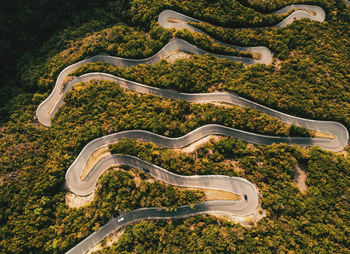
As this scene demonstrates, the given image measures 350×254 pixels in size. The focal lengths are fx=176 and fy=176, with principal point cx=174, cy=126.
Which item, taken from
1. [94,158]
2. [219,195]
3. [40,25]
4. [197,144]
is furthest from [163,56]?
[40,25]

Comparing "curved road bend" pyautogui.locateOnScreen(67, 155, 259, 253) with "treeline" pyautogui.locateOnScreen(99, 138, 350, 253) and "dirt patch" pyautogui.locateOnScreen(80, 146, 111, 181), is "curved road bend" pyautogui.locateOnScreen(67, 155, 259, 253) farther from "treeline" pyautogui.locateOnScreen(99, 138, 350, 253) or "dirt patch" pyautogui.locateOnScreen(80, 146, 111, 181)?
"dirt patch" pyautogui.locateOnScreen(80, 146, 111, 181)

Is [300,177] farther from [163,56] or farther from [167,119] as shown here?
[163,56]

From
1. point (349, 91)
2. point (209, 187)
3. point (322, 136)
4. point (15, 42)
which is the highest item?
point (15, 42)

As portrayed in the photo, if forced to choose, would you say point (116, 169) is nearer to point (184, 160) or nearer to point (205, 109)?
point (184, 160)

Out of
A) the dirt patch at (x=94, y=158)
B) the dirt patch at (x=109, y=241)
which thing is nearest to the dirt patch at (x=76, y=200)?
the dirt patch at (x=94, y=158)

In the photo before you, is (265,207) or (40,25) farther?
(40,25)

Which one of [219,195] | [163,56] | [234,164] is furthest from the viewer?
[163,56]

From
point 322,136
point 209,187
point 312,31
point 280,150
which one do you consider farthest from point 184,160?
point 312,31
